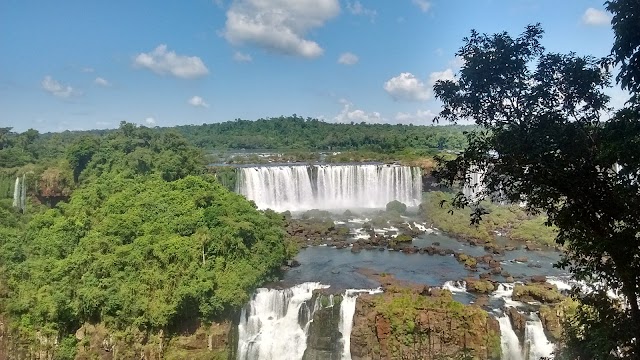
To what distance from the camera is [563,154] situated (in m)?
5.44

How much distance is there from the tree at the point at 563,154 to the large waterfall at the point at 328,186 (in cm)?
2613

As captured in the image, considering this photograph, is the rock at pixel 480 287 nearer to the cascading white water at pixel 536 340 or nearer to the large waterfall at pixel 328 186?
the cascading white water at pixel 536 340

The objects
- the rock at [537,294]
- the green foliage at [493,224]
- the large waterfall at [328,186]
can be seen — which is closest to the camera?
the rock at [537,294]

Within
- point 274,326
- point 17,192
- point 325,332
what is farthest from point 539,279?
point 17,192

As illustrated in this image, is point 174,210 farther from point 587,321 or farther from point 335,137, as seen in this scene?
point 335,137

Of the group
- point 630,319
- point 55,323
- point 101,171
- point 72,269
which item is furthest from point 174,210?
point 630,319

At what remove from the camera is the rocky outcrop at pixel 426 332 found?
13852mm

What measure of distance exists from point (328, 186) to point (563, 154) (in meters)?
28.2

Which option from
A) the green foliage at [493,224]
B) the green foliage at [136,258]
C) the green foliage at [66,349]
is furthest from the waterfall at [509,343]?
the green foliage at [66,349]

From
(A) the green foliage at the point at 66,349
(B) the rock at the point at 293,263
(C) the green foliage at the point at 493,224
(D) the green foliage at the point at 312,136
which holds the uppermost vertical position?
(D) the green foliage at the point at 312,136

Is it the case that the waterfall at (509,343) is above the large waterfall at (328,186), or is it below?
below

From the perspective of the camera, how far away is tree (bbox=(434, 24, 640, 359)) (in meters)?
5.28

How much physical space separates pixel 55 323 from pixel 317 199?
2039 cm

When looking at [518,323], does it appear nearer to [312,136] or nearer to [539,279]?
Answer: [539,279]
